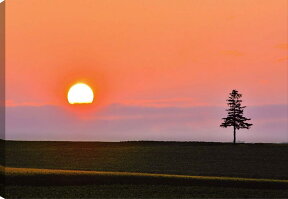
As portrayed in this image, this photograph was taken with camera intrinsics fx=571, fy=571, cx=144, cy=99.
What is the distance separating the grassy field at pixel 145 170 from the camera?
35.1 meters

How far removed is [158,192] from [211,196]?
3210 millimetres

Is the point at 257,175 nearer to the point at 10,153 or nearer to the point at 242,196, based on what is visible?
the point at 242,196

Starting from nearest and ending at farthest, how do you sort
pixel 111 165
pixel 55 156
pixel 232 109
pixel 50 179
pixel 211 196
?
pixel 211 196, pixel 50 179, pixel 111 165, pixel 55 156, pixel 232 109

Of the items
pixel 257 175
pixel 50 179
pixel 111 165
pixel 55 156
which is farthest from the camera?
pixel 55 156

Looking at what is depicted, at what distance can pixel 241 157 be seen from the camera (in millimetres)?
61906

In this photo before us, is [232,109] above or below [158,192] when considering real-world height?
above

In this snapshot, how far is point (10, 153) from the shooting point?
202 ft

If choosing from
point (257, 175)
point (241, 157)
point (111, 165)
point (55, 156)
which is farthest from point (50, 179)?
point (241, 157)

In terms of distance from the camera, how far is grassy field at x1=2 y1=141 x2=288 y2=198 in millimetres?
35125

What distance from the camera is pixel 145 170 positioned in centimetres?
4775

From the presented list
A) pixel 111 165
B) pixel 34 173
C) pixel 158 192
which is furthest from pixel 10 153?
pixel 158 192

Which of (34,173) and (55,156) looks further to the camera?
(55,156)

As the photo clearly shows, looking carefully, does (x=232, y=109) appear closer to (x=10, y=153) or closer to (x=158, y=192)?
(x=10, y=153)

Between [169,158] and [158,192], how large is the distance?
81.2 ft
